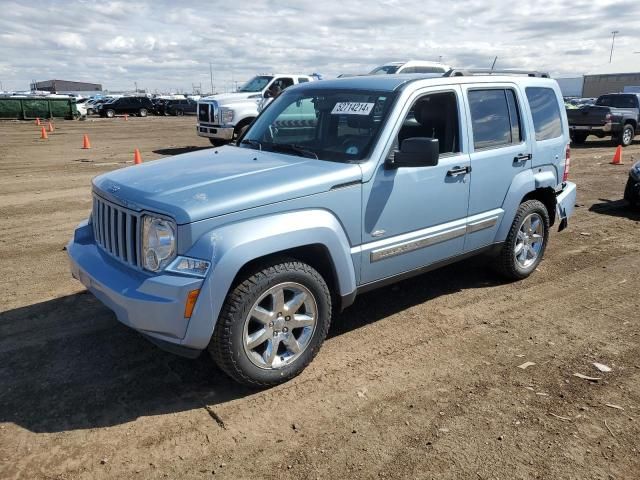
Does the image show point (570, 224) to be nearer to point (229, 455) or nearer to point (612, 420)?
point (612, 420)

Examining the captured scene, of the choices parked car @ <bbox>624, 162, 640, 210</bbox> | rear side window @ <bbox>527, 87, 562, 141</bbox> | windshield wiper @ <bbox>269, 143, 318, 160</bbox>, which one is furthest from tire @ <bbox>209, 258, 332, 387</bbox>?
parked car @ <bbox>624, 162, 640, 210</bbox>

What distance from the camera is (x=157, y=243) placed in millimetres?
3164

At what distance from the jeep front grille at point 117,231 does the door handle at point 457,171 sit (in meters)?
2.44

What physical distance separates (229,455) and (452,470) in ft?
3.86

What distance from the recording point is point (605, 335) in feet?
14.2

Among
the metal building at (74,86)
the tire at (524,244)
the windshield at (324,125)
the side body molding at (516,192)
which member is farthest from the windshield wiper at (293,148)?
the metal building at (74,86)

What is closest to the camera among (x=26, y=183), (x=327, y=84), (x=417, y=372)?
(x=417, y=372)

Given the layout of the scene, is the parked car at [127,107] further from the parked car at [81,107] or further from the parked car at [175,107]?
the parked car at [81,107]

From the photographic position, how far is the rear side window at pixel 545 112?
209 inches

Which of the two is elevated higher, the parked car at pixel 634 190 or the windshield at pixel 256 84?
the windshield at pixel 256 84

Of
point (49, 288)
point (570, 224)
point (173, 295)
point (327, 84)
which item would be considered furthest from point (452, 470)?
point (570, 224)

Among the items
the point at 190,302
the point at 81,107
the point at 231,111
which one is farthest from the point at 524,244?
the point at 81,107

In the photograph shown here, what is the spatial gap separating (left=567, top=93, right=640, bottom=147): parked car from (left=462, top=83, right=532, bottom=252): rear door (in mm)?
15063

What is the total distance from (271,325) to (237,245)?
2.10 feet
